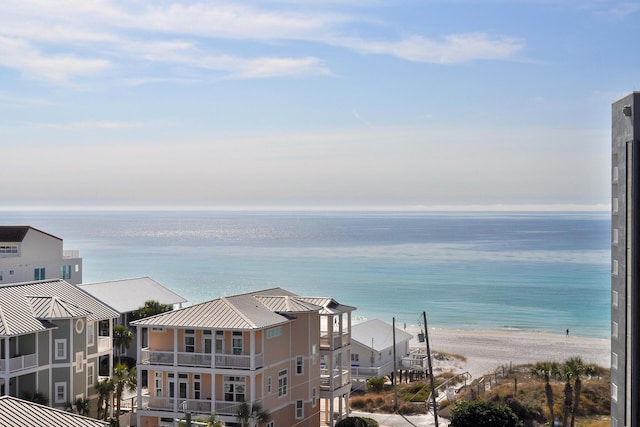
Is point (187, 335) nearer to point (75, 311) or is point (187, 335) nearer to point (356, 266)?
point (75, 311)

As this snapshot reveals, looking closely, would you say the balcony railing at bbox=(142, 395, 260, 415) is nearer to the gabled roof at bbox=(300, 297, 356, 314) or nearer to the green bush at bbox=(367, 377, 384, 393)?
the gabled roof at bbox=(300, 297, 356, 314)

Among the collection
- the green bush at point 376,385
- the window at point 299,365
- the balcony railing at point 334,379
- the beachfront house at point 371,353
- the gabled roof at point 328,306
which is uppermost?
the gabled roof at point 328,306

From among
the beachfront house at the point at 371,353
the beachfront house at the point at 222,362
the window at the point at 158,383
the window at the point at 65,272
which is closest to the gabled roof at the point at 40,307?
the beachfront house at the point at 222,362

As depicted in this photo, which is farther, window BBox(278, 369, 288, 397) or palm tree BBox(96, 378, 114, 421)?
palm tree BBox(96, 378, 114, 421)

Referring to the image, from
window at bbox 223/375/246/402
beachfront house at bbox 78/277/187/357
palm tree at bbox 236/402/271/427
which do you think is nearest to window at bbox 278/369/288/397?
palm tree at bbox 236/402/271/427

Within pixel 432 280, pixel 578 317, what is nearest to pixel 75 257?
pixel 578 317

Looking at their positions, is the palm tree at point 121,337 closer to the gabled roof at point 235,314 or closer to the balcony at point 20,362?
the gabled roof at point 235,314

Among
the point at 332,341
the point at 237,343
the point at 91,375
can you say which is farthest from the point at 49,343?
the point at 332,341

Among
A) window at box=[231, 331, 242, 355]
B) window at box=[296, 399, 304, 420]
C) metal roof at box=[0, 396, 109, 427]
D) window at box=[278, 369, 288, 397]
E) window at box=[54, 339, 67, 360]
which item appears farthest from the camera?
window at box=[296, 399, 304, 420]
